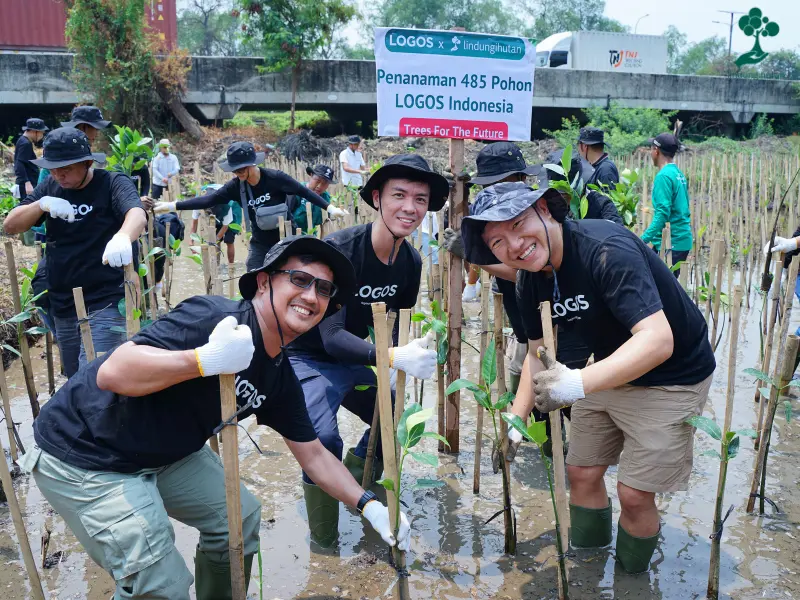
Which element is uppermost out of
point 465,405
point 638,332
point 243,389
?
point 638,332

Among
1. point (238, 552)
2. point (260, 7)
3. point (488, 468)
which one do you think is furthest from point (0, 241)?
point (260, 7)

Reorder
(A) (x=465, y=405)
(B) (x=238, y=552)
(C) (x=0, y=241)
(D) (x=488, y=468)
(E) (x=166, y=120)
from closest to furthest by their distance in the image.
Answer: (B) (x=238, y=552)
(D) (x=488, y=468)
(A) (x=465, y=405)
(C) (x=0, y=241)
(E) (x=166, y=120)

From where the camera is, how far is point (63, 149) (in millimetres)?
3564

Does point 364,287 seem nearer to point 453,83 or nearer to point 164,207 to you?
point 453,83

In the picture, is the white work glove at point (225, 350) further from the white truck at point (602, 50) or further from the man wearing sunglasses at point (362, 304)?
the white truck at point (602, 50)

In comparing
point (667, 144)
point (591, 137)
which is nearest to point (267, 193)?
point (591, 137)

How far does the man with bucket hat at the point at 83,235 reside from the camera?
146 inches

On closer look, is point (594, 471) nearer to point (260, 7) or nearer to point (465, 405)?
point (465, 405)

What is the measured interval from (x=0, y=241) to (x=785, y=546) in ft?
30.9

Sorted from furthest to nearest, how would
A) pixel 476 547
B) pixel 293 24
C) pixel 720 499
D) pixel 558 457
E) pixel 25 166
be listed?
Result: pixel 293 24 → pixel 25 166 → pixel 476 547 → pixel 720 499 → pixel 558 457

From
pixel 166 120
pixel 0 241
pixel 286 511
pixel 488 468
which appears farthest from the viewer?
pixel 166 120

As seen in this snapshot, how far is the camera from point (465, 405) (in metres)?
4.88

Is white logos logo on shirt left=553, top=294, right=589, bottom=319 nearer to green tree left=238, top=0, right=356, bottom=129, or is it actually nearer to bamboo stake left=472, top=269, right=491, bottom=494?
bamboo stake left=472, top=269, right=491, bottom=494

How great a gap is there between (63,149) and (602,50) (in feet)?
84.1
